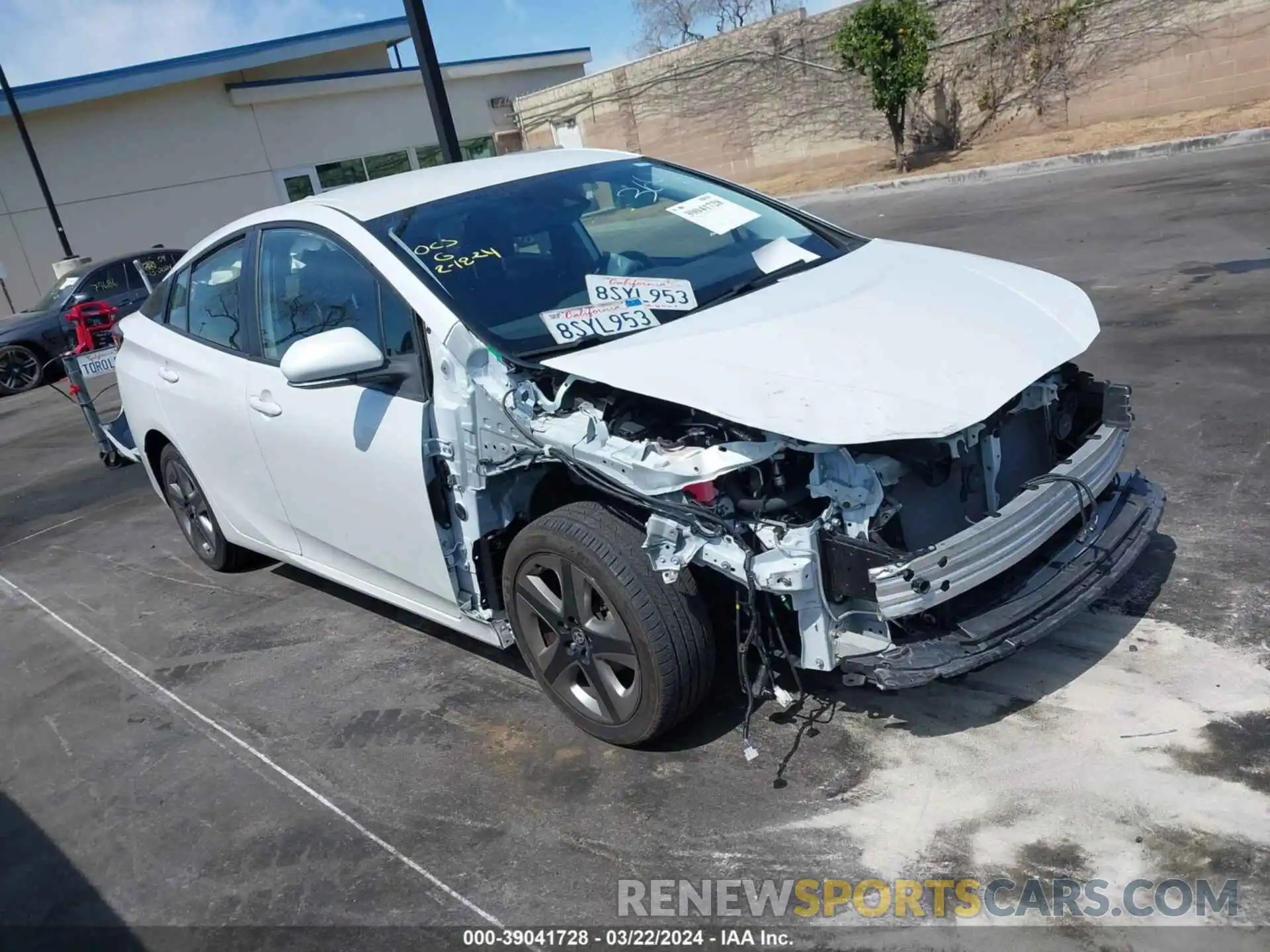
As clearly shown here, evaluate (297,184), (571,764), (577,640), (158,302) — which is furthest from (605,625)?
(297,184)

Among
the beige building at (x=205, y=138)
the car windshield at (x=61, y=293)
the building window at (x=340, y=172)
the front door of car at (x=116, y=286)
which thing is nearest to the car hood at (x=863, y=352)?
the front door of car at (x=116, y=286)

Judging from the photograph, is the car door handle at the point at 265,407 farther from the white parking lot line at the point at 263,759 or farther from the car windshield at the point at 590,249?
the white parking lot line at the point at 263,759

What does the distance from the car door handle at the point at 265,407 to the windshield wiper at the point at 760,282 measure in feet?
5.62

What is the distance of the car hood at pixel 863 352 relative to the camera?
270 centimetres

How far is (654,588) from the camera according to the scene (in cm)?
298

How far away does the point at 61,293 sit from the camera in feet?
48.7

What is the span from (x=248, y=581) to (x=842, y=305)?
12.2ft

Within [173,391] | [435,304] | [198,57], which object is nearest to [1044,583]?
[435,304]

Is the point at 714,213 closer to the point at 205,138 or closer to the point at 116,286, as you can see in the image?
the point at 116,286

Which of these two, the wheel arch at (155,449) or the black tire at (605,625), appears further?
the wheel arch at (155,449)

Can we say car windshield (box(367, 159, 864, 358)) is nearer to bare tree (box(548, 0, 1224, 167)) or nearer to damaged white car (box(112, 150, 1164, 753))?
damaged white car (box(112, 150, 1164, 753))

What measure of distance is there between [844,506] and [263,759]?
2.38 meters

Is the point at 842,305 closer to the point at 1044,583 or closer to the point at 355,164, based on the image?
the point at 1044,583

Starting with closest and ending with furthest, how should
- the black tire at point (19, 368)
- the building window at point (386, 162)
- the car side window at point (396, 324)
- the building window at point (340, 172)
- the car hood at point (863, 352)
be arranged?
the car hood at point (863, 352)
the car side window at point (396, 324)
the black tire at point (19, 368)
the building window at point (340, 172)
the building window at point (386, 162)
